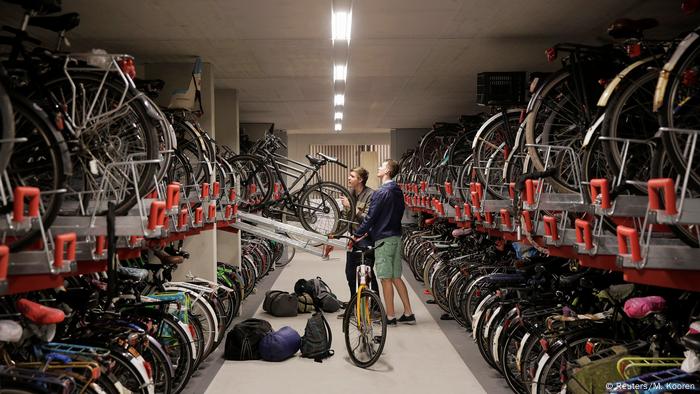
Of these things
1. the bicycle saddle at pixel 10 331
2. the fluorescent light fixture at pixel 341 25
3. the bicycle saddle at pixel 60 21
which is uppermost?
the fluorescent light fixture at pixel 341 25

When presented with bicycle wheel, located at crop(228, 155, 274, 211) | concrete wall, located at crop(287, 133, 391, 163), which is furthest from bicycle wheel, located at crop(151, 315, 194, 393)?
concrete wall, located at crop(287, 133, 391, 163)

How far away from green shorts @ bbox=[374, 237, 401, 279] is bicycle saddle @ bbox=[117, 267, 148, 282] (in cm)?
283

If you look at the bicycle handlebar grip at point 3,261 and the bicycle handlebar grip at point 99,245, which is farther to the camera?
the bicycle handlebar grip at point 99,245

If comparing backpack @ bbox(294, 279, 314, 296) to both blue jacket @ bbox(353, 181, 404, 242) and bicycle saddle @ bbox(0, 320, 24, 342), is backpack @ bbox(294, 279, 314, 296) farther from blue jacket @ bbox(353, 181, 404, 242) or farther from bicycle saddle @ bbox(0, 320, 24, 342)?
bicycle saddle @ bbox(0, 320, 24, 342)

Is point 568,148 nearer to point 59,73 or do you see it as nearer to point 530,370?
point 530,370

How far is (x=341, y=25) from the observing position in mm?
5508

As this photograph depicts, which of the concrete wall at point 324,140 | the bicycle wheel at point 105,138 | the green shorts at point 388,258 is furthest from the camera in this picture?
the concrete wall at point 324,140

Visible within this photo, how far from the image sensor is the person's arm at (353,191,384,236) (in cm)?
673

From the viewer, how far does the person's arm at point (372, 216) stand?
22.1 feet

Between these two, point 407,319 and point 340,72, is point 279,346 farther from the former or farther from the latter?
point 340,72

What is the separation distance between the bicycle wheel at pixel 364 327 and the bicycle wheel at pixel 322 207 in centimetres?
320

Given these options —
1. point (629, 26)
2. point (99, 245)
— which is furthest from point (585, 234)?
point (99, 245)

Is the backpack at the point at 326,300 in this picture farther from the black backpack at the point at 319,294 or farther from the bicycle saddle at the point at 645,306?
the bicycle saddle at the point at 645,306

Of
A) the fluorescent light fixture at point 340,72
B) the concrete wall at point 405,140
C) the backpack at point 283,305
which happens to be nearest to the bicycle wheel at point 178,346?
the backpack at point 283,305
